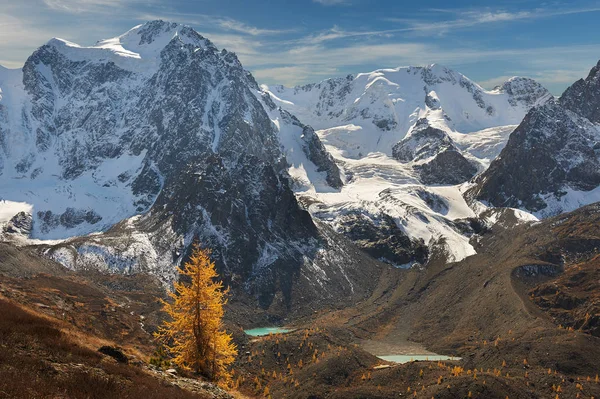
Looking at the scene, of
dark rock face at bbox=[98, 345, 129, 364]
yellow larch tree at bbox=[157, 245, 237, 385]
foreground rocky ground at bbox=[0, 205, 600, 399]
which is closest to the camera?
foreground rocky ground at bbox=[0, 205, 600, 399]

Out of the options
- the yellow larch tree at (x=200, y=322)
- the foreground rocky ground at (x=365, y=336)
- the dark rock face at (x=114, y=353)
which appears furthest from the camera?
the yellow larch tree at (x=200, y=322)

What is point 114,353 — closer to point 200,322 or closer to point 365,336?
point 200,322

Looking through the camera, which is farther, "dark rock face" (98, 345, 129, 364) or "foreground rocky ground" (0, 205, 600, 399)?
"dark rock face" (98, 345, 129, 364)

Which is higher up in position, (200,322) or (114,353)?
(114,353)

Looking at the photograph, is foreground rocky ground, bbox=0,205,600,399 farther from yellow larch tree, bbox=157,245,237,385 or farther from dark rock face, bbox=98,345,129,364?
yellow larch tree, bbox=157,245,237,385

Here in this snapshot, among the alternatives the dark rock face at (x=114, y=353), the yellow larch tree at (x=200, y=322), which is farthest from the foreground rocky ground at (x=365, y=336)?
the yellow larch tree at (x=200, y=322)

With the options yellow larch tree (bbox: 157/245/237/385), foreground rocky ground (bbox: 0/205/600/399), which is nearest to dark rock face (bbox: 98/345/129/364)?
foreground rocky ground (bbox: 0/205/600/399)

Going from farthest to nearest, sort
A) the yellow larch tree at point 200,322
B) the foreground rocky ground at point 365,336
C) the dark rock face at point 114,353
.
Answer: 1. the yellow larch tree at point 200,322
2. the dark rock face at point 114,353
3. the foreground rocky ground at point 365,336

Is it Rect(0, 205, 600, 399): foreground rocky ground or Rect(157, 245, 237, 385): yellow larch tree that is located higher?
Rect(157, 245, 237, 385): yellow larch tree

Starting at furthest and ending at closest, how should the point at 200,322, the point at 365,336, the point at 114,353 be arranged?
the point at 365,336 < the point at 200,322 < the point at 114,353

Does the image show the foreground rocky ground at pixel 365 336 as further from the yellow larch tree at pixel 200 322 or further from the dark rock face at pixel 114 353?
the yellow larch tree at pixel 200 322

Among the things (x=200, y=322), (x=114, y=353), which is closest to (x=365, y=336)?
(x=200, y=322)

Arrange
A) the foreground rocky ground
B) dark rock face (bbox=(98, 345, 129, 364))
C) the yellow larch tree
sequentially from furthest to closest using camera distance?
the yellow larch tree, dark rock face (bbox=(98, 345, 129, 364)), the foreground rocky ground

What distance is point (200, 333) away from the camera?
5447 cm
